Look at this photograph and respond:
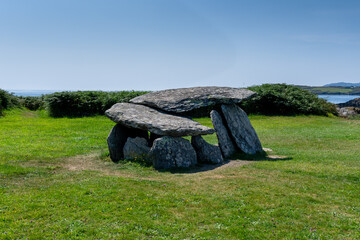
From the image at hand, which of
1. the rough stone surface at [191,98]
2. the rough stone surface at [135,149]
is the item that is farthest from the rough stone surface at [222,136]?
the rough stone surface at [135,149]

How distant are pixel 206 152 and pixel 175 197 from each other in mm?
4828

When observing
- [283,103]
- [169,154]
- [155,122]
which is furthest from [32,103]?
[169,154]

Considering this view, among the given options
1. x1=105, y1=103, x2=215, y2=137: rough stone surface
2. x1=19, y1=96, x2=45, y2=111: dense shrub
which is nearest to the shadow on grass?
x1=105, y1=103, x2=215, y2=137: rough stone surface

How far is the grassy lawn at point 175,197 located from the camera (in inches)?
279

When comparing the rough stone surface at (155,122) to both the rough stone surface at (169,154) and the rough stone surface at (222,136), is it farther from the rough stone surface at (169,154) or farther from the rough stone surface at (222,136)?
the rough stone surface at (222,136)

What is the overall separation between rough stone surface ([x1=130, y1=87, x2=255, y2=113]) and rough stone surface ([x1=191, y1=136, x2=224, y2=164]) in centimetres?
200

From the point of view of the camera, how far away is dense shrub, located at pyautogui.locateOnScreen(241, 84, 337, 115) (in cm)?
3209

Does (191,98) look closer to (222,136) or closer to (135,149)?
(222,136)

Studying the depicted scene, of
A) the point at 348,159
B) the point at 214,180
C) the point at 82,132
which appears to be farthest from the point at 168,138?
the point at 82,132

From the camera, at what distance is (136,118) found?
13.5 metres

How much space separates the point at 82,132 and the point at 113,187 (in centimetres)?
1287

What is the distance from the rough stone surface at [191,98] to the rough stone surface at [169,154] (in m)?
2.79

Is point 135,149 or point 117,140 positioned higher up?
point 117,140

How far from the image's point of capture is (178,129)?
40.9ft
